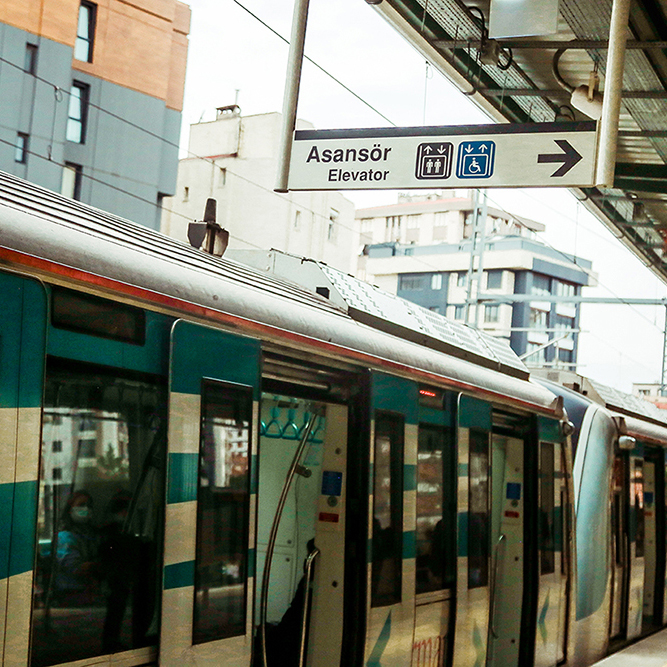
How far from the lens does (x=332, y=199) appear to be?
42000 mm

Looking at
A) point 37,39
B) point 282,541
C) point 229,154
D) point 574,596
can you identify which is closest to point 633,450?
point 574,596

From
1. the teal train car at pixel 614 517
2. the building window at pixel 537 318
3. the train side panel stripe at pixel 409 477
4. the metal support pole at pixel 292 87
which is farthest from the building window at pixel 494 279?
the train side panel stripe at pixel 409 477

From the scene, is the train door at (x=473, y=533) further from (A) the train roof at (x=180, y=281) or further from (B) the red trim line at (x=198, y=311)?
(B) the red trim line at (x=198, y=311)

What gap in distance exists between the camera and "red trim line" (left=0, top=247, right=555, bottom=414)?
308cm

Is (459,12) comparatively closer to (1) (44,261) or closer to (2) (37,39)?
(1) (44,261)

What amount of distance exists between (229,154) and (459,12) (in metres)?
34.2

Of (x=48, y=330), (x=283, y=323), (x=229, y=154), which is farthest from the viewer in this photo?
(x=229, y=154)

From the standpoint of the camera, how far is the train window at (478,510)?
6.32 m

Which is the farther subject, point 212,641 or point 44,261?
point 212,641

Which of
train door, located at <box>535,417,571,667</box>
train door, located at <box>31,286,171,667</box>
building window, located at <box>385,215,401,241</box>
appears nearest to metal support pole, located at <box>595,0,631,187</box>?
train door, located at <box>535,417,571,667</box>

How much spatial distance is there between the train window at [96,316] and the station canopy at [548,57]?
3.87m

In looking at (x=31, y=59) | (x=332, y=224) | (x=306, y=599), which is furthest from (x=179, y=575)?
(x=332, y=224)

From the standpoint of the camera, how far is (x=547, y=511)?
7.69 meters

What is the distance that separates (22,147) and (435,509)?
18.6 meters
